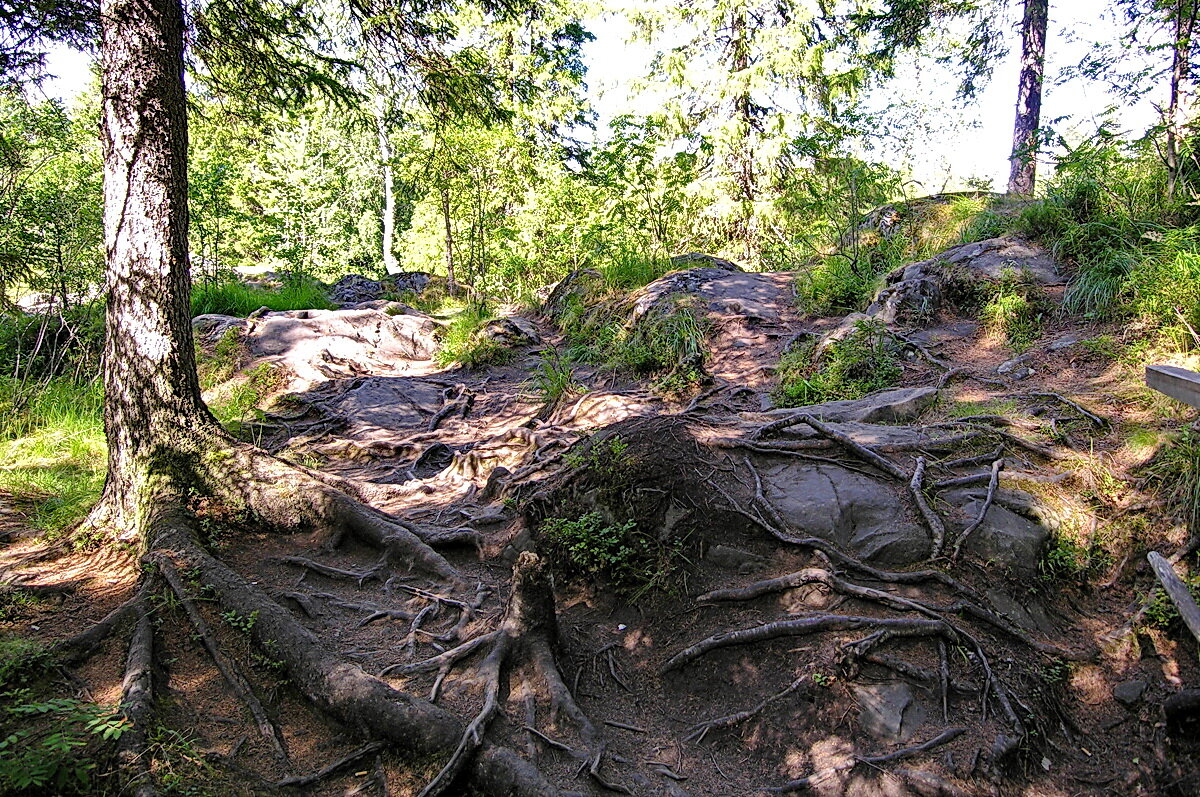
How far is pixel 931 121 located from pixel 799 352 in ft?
145

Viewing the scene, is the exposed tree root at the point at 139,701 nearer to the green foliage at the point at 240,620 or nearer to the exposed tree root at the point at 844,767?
the green foliage at the point at 240,620

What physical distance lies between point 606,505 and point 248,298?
36.1ft

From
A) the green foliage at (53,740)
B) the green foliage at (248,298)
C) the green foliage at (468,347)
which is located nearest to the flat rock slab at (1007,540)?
the green foliage at (53,740)

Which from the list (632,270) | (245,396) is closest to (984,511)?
(632,270)

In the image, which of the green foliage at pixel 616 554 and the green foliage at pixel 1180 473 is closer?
the green foliage at pixel 1180 473

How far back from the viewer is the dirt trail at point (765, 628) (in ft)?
9.20

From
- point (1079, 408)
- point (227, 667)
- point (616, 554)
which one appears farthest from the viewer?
point (1079, 408)

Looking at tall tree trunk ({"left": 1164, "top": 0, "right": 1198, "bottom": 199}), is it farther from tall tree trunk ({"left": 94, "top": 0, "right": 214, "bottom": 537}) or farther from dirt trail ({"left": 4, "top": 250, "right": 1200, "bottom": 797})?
tall tree trunk ({"left": 94, "top": 0, "right": 214, "bottom": 537})

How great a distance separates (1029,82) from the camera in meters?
12.4

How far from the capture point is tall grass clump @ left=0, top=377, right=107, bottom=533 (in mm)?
4844

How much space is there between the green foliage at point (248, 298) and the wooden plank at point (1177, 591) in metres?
12.9

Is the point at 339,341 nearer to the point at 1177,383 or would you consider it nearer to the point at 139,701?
the point at 139,701

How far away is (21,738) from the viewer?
2.29 meters

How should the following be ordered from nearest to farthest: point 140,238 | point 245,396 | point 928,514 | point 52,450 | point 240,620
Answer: point 240,620
point 928,514
point 140,238
point 52,450
point 245,396
